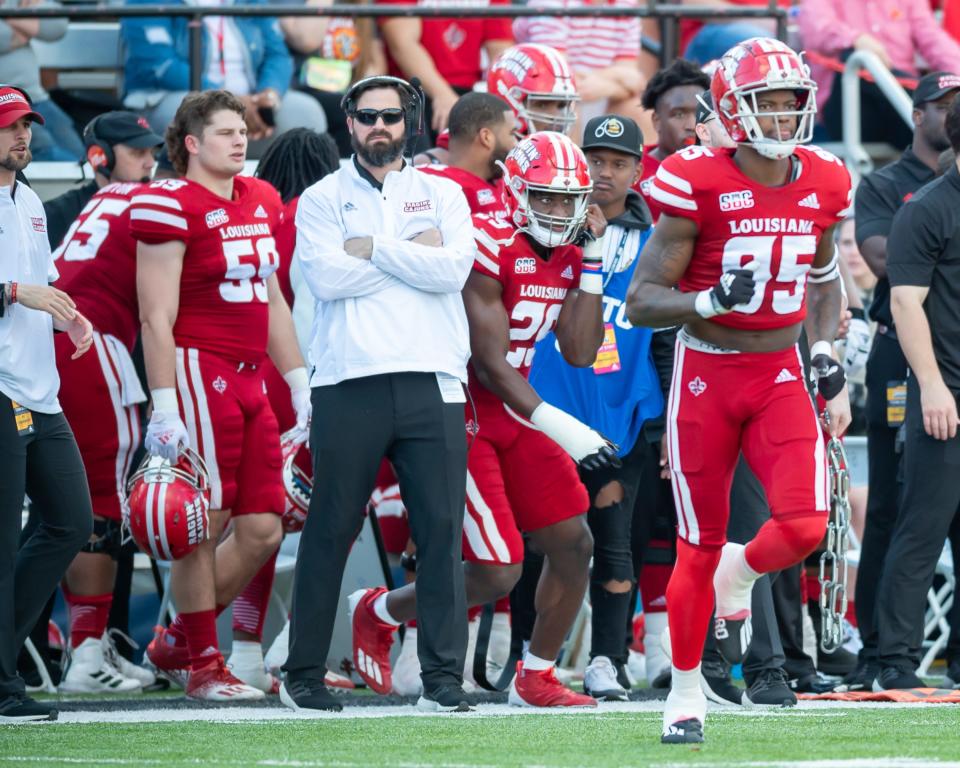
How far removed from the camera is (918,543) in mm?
6594

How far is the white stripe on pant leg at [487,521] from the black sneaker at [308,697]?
71cm

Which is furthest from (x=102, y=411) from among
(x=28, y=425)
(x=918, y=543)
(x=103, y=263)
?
(x=918, y=543)

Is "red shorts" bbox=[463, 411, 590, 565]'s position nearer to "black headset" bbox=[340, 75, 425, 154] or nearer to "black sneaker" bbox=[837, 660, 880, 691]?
"black headset" bbox=[340, 75, 425, 154]

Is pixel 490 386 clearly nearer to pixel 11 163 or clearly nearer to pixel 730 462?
pixel 730 462

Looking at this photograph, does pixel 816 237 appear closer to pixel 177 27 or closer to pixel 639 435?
pixel 639 435

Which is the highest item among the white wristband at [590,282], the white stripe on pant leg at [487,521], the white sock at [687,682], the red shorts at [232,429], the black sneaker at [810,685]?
the white wristband at [590,282]

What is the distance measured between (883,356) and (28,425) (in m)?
A: 3.23

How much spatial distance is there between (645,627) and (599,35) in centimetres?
348

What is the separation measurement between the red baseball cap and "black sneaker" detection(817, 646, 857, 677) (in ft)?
12.4

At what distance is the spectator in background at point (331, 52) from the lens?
9617mm

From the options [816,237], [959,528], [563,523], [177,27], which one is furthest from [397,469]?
[177,27]

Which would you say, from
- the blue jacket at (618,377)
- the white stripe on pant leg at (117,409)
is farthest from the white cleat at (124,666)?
the blue jacket at (618,377)

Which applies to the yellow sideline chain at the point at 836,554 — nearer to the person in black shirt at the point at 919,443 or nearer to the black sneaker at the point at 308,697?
the person in black shirt at the point at 919,443

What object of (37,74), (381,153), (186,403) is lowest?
(186,403)
